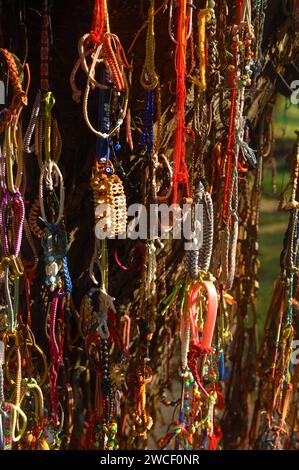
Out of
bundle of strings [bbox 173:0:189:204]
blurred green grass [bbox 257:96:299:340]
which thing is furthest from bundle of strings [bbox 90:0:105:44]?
blurred green grass [bbox 257:96:299:340]

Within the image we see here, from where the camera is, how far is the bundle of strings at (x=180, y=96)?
0.87 meters

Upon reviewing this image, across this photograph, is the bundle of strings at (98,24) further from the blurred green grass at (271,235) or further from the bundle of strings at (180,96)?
the blurred green grass at (271,235)

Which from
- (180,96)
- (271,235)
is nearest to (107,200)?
(180,96)

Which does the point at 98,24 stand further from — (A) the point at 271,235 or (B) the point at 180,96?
(A) the point at 271,235

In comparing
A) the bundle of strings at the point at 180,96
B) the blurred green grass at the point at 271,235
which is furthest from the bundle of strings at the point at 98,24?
the blurred green grass at the point at 271,235

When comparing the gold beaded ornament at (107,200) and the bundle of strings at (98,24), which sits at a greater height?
the bundle of strings at (98,24)

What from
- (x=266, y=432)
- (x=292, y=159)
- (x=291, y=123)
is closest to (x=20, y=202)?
(x=292, y=159)

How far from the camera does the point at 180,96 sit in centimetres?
90

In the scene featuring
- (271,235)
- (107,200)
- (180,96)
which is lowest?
(271,235)

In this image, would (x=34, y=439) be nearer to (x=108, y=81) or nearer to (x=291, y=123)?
(x=108, y=81)

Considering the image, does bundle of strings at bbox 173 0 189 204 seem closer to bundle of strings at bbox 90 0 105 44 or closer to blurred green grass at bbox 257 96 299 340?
bundle of strings at bbox 90 0 105 44

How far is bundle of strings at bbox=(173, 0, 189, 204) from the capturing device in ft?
2.85

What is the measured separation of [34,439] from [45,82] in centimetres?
67

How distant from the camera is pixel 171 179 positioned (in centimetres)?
99
